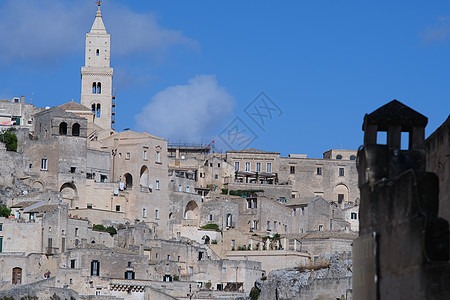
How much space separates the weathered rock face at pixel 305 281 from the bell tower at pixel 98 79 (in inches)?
1502

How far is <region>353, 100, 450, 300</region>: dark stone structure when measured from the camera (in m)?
10.4

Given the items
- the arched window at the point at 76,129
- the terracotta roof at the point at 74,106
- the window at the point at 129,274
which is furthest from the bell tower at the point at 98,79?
the window at the point at 129,274

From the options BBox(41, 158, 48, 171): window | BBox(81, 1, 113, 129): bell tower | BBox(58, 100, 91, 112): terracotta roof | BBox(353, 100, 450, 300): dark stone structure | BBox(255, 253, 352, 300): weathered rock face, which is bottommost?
BBox(255, 253, 352, 300): weathered rock face

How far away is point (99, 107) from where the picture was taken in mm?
100375

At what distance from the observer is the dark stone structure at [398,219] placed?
34.0ft

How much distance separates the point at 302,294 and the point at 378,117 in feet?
147

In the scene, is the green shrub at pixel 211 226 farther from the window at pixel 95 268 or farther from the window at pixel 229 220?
the window at pixel 95 268

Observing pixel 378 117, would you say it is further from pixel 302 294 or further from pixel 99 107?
pixel 99 107

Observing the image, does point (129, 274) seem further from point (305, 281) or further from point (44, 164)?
point (44, 164)

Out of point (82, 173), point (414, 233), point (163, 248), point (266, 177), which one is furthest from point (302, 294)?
point (414, 233)

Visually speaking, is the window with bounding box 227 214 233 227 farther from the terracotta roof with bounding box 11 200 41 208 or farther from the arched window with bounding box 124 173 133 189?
the terracotta roof with bounding box 11 200 41 208

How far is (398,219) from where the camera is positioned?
36.3 feet

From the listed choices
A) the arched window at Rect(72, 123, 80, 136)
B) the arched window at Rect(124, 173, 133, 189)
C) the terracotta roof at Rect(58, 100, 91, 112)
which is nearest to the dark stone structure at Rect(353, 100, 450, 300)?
the arched window at Rect(124, 173, 133, 189)

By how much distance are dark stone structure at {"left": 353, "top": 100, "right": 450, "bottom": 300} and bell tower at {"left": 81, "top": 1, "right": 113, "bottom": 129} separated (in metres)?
87.5
